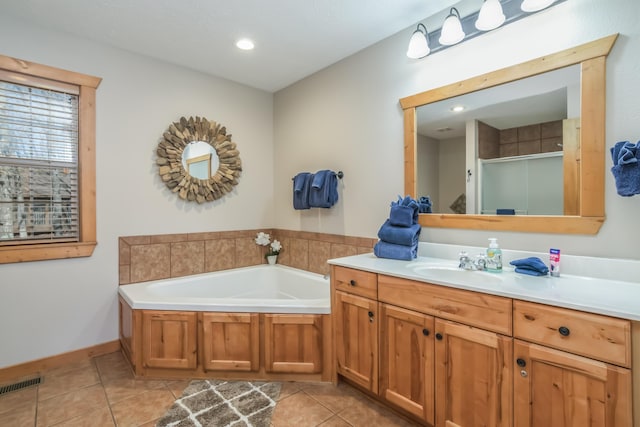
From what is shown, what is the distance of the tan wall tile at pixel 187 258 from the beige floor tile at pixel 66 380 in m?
0.90

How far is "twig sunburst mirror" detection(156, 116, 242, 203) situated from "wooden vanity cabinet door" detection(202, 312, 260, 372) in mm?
1284

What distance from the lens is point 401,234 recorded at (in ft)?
6.77

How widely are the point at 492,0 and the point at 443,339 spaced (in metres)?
1.82

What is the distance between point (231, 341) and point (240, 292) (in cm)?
99

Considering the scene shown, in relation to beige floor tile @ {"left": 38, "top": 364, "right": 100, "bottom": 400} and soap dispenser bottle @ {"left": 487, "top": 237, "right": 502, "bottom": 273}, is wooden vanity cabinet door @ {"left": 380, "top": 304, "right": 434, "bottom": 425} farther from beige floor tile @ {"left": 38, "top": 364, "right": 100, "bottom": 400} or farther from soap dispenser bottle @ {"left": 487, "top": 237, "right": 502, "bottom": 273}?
beige floor tile @ {"left": 38, "top": 364, "right": 100, "bottom": 400}

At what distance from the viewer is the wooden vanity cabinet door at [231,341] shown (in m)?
2.18

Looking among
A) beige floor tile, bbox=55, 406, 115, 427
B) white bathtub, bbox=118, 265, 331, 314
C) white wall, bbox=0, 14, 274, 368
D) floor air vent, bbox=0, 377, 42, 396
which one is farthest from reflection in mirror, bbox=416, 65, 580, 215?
floor air vent, bbox=0, 377, 42, 396

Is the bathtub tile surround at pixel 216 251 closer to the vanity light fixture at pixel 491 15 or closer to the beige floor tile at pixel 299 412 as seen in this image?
the beige floor tile at pixel 299 412

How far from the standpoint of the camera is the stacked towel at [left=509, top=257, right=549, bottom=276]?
1.57 meters

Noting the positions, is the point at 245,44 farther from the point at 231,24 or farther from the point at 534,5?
the point at 534,5

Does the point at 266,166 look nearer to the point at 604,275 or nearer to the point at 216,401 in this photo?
the point at 216,401

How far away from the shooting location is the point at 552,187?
1694 millimetres

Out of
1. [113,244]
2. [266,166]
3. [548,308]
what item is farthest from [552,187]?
[113,244]

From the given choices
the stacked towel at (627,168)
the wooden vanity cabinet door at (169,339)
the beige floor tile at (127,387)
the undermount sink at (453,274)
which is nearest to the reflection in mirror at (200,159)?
the wooden vanity cabinet door at (169,339)
